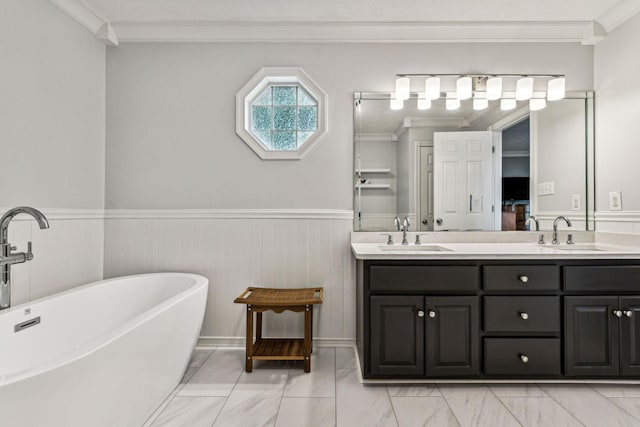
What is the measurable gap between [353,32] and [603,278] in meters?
2.27

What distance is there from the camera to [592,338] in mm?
1901

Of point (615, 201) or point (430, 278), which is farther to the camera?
point (615, 201)

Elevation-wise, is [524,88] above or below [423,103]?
above

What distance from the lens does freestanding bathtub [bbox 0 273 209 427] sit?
103 cm

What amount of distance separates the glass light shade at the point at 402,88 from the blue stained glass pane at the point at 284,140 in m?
0.85

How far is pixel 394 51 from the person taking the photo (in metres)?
2.51

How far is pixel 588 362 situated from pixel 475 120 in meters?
1.70

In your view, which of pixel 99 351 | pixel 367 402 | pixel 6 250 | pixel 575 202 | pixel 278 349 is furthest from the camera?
pixel 575 202

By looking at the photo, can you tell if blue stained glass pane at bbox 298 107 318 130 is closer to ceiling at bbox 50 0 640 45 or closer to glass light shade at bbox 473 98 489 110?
ceiling at bbox 50 0 640 45

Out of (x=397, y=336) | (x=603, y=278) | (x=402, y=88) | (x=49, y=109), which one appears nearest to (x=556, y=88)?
(x=402, y=88)

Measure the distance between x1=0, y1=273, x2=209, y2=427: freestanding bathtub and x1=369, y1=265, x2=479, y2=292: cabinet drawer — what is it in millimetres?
1179

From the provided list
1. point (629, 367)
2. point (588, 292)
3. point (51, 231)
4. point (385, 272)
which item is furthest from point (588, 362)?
point (51, 231)

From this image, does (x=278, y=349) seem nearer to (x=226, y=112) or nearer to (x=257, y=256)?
(x=257, y=256)

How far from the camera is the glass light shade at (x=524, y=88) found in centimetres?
246
